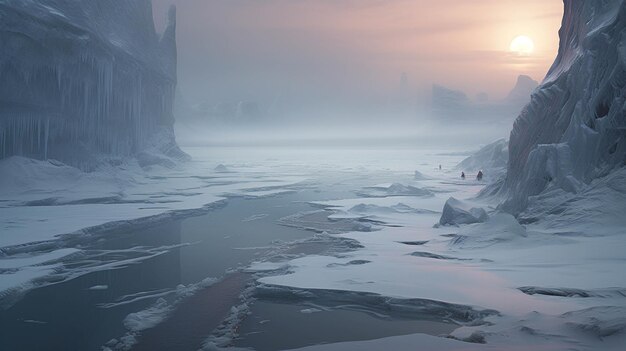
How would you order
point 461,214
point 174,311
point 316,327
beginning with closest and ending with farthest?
point 316,327, point 174,311, point 461,214

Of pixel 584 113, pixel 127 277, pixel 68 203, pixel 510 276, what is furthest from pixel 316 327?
pixel 68 203

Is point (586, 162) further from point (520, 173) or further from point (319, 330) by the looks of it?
point (319, 330)

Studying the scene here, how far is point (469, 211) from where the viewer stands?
1683cm

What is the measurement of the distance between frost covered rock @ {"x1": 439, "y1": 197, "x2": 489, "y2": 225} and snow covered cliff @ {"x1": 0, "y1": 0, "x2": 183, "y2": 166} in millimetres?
26610

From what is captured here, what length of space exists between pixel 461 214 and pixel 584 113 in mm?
5603

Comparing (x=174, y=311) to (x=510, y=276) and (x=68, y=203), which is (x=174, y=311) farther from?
(x=68, y=203)

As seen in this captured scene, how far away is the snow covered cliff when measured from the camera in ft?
90.1

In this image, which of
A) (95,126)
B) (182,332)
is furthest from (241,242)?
(95,126)

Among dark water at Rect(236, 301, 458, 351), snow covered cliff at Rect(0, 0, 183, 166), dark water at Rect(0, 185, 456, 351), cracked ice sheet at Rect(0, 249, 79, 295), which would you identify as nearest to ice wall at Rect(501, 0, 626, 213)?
dark water at Rect(0, 185, 456, 351)

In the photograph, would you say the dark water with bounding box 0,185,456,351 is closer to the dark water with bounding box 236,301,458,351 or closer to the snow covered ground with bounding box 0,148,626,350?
the dark water with bounding box 236,301,458,351

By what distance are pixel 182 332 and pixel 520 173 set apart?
54.5 feet

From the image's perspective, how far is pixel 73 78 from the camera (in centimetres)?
3250

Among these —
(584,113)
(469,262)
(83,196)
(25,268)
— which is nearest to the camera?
(469,262)

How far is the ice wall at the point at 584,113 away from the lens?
14430 mm
